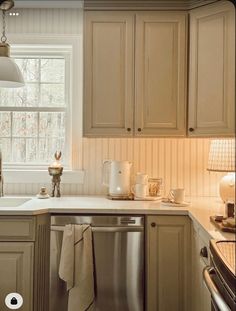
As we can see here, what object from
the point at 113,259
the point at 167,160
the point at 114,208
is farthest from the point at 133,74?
the point at 113,259

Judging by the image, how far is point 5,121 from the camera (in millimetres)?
2846

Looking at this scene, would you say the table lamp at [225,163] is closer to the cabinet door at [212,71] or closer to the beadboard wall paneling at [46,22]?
the cabinet door at [212,71]

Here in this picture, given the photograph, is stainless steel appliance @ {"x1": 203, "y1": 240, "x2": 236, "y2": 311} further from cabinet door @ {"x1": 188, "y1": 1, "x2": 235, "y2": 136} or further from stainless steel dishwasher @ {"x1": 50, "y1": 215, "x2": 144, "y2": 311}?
cabinet door @ {"x1": 188, "y1": 1, "x2": 235, "y2": 136}

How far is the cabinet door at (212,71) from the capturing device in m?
2.27

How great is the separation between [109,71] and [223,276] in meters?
1.73

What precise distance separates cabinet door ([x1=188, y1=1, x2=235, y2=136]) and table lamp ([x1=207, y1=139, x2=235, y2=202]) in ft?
0.35

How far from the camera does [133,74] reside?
246 centimetres

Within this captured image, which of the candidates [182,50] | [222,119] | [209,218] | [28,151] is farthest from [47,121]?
[209,218]

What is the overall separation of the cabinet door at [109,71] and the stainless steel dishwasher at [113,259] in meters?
0.66

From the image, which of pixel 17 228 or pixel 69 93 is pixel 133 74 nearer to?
pixel 69 93

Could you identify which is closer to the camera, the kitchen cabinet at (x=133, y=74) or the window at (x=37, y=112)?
the kitchen cabinet at (x=133, y=74)

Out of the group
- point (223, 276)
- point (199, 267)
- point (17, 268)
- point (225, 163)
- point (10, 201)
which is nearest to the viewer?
point (223, 276)

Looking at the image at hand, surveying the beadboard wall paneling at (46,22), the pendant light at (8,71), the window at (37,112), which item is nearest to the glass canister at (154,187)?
the window at (37,112)

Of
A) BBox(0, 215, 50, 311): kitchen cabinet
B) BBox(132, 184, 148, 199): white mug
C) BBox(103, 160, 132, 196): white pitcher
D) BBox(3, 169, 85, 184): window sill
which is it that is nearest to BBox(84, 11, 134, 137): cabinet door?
BBox(103, 160, 132, 196): white pitcher
